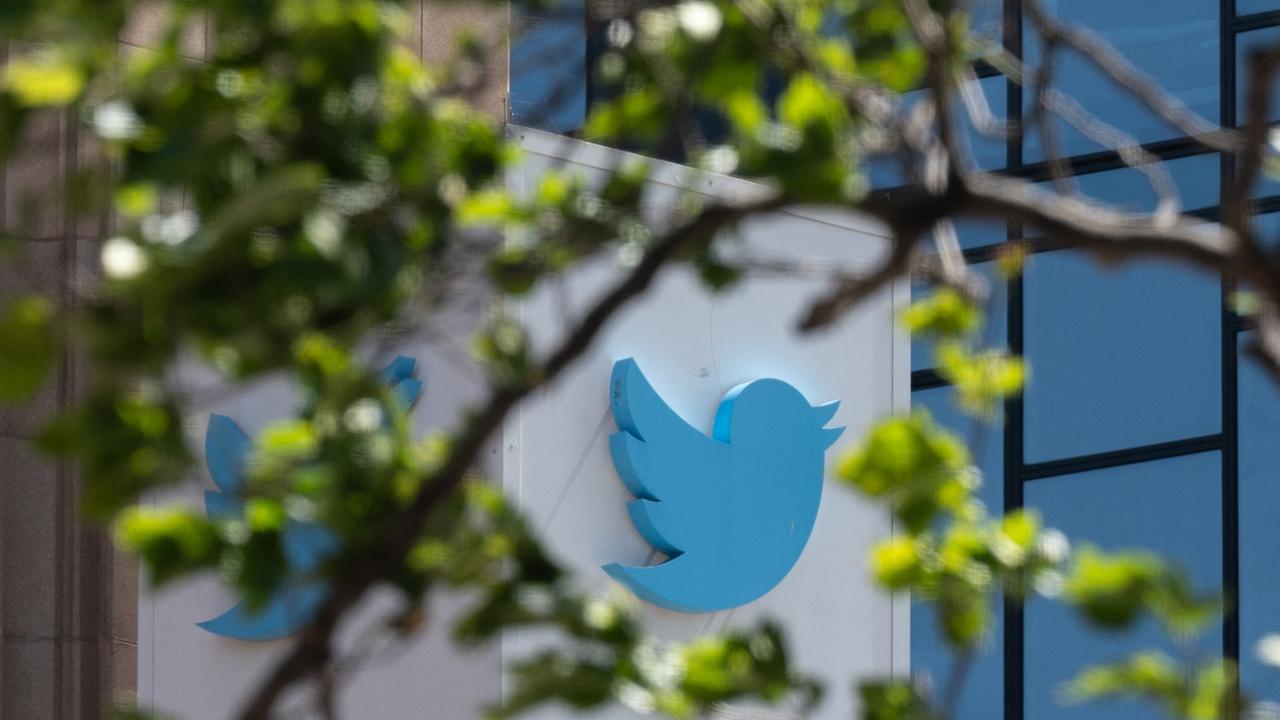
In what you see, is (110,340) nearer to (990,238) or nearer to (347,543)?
(347,543)

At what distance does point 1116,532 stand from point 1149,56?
273cm

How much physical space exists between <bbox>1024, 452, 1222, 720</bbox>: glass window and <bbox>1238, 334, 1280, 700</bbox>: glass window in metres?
0.15

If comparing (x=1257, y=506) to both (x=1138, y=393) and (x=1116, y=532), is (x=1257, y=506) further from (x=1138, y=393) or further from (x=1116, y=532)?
(x=1138, y=393)

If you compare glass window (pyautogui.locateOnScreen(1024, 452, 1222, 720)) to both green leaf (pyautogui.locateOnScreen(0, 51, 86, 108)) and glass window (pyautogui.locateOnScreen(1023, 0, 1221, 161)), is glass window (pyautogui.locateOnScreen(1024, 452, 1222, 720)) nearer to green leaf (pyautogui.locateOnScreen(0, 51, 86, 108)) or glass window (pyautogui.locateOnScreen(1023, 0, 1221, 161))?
glass window (pyautogui.locateOnScreen(1023, 0, 1221, 161))

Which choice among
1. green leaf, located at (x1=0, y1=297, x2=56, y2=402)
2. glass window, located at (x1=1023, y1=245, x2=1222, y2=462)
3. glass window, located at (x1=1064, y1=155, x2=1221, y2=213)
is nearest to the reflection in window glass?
glass window, located at (x1=1023, y1=245, x2=1222, y2=462)

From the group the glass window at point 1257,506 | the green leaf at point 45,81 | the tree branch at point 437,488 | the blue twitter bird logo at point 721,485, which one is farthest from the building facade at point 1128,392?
the green leaf at point 45,81

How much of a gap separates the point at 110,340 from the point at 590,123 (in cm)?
97

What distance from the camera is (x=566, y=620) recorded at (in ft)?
6.66

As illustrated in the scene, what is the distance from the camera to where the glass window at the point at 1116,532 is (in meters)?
11.5

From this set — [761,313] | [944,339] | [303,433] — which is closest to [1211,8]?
[761,313]

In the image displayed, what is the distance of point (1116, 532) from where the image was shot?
1168 cm

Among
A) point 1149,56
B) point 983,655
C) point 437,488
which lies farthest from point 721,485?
point 437,488

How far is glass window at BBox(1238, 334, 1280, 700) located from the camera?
447 inches

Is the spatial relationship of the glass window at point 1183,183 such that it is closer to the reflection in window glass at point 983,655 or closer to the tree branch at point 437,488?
the reflection in window glass at point 983,655
